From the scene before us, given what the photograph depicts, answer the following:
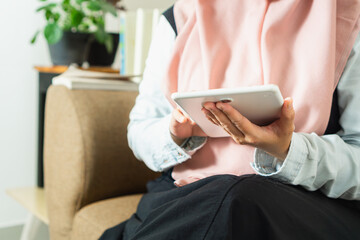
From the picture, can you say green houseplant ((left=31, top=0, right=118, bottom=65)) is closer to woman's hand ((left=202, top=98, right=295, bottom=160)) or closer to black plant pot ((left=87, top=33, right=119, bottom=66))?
black plant pot ((left=87, top=33, right=119, bottom=66))

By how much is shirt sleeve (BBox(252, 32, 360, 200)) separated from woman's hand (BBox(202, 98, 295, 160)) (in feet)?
0.07

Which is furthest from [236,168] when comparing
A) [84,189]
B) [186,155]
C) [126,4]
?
[126,4]

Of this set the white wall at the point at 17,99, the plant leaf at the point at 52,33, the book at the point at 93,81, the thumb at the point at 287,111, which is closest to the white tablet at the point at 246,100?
the thumb at the point at 287,111

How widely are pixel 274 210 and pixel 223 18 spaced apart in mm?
Answer: 404

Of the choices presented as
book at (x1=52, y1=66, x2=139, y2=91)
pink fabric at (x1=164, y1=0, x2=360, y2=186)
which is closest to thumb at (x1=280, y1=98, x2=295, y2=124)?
pink fabric at (x1=164, y1=0, x2=360, y2=186)

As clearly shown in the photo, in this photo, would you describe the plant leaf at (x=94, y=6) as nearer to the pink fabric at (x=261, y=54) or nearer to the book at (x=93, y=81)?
the book at (x=93, y=81)

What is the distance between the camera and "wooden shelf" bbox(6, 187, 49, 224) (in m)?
1.31

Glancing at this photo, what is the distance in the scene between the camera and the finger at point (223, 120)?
60 cm

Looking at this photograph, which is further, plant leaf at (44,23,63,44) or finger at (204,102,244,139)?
plant leaf at (44,23,63,44)

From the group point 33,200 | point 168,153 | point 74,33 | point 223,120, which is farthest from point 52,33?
point 223,120

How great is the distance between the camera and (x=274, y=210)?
1.80 feet

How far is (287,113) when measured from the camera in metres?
0.60

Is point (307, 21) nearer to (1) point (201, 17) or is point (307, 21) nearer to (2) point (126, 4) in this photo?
Result: (1) point (201, 17)

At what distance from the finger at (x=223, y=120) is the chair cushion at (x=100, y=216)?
1.37 ft
